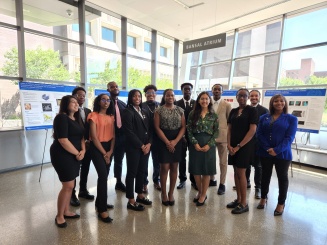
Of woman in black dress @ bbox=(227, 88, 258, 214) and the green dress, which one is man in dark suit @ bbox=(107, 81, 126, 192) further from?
woman in black dress @ bbox=(227, 88, 258, 214)

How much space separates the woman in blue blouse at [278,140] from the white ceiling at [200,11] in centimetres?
351

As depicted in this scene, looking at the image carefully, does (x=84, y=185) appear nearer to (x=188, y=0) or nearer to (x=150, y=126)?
(x=150, y=126)

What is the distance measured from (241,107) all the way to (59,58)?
4635 millimetres

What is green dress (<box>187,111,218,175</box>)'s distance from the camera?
2695 millimetres

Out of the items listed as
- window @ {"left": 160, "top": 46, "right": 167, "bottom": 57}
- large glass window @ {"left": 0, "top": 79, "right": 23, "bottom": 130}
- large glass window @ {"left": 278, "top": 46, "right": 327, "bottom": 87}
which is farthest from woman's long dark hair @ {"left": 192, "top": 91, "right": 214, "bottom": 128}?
window @ {"left": 160, "top": 46, "right": 167, "bottom": 57}

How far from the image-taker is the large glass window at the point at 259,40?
20.4ft

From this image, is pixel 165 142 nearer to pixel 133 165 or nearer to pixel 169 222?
pixel 133 165

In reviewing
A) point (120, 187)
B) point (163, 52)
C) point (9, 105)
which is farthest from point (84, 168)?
point (163, 52)

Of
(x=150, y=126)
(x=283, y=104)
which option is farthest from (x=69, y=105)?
(x=283, y=104)

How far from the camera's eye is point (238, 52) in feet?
23.3

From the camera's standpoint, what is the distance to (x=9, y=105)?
4.62m

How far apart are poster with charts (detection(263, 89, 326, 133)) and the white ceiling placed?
216cm

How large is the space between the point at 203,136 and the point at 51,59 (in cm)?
441

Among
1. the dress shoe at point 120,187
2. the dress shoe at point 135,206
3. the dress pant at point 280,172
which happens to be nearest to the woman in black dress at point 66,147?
the dress shoe at point 135,206
